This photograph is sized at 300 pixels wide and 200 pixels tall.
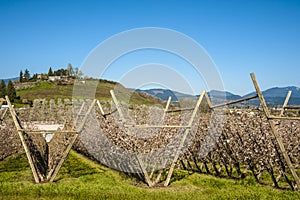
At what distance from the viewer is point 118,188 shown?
5.95 metres

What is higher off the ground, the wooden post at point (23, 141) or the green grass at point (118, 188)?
the wooden post at point (23, 141)

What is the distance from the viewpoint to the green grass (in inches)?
215

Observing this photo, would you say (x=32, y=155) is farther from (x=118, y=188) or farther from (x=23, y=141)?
(x=118, y=188)

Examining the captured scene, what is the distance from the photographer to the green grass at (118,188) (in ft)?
17.9

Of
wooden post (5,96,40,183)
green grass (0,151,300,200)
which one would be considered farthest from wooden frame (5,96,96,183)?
green grass (0,151,300,200)

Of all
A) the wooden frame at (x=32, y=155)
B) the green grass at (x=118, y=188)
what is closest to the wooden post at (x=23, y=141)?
the wooden frame at (x=32, y=155)

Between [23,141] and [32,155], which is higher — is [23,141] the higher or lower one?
the higher one

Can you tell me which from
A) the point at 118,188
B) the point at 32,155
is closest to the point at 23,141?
the point at 32,155

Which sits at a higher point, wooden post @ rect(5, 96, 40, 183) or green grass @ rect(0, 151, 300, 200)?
wooden post @ rect(5, 96, 40, 183)

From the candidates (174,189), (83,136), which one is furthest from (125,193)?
(83,136)

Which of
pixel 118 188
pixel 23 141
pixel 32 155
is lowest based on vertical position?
pixel 118 188

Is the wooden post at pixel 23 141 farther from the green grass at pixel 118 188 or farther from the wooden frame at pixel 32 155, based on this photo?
the green grass at pixel 118 188

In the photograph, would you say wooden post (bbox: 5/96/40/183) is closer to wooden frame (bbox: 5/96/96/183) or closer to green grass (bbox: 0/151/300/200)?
wooden frame (bbox: 5/96/96/183)

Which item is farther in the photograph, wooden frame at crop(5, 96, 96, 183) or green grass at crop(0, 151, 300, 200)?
wooden frame at crop(5, 96, 96, 183)
